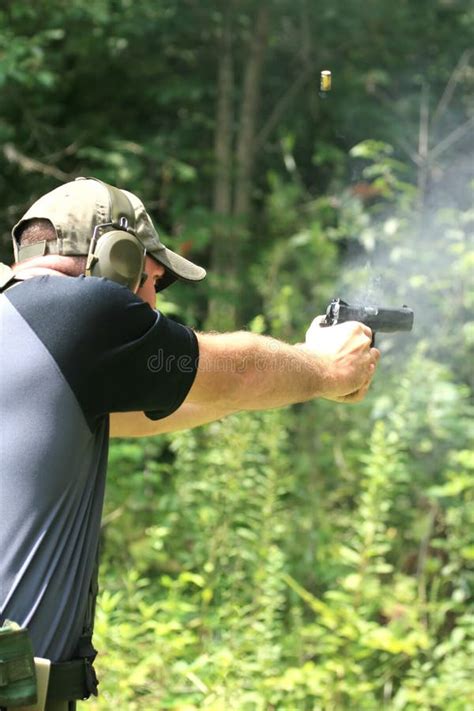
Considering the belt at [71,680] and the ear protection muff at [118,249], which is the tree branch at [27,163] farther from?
the belt at [71,680]

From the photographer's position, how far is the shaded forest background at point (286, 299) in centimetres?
Result: 397

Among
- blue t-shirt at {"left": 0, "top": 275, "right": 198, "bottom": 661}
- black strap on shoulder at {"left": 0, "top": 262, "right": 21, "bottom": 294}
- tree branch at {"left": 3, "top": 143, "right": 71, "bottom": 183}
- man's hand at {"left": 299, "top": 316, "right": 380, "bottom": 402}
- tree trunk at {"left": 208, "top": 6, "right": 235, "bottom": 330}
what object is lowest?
blue t-shirt at {"left": 0, "top": 275, "right": 198, "bottom": 661}

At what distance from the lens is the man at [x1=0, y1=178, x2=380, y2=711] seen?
77.3 inches

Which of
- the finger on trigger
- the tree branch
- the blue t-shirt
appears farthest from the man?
the tree branch

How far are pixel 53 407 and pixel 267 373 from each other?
1.80 ft

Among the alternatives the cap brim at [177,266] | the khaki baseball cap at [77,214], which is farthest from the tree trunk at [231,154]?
the khaki baseball cap at [77,214]

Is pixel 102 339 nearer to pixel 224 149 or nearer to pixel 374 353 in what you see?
pixel 374 353

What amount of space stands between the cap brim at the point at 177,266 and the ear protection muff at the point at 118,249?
0.11 meters

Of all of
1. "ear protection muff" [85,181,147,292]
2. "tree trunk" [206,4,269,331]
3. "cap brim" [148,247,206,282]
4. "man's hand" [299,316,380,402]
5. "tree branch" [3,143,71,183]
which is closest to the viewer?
"ear protection muff" [85,181,147,292]

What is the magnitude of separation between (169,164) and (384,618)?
3.09 m

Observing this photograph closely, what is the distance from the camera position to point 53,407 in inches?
77.7

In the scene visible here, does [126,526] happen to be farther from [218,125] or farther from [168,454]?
[218,125]

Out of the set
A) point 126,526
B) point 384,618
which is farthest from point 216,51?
point 384,618

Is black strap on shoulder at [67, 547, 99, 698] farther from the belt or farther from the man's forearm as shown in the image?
the man's forearm
